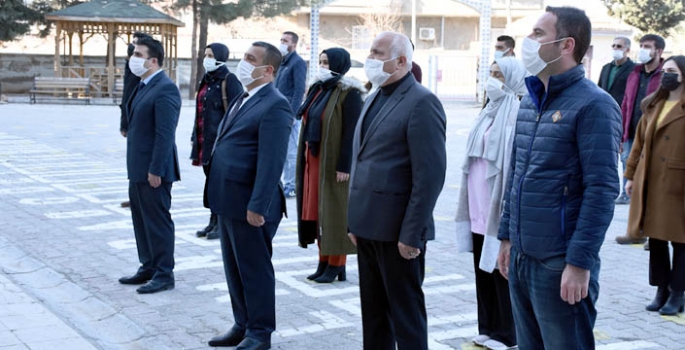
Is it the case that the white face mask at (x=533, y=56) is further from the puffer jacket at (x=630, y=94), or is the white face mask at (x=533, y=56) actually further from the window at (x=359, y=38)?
the window at (x=359, y=38)

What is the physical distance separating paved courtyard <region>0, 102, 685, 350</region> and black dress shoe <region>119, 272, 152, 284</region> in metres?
0.07

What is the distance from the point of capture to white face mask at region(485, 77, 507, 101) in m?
5.28

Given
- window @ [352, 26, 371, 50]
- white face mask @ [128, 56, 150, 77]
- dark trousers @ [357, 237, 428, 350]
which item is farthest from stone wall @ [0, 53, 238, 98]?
dark trousers @ [357, 237, 428, 350]

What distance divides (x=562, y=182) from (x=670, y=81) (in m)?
3.46

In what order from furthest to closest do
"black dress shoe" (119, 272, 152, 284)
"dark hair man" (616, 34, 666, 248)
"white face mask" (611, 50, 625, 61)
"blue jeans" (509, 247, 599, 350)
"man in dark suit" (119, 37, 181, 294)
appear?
"white face mask" (611, 50, 625, 61) → "dark hair man" (616, 34, 666, 248) → "black dress shoe" (119, 272, 152, 284) → "man in dark suit" (119, 37, 181, 294) → "blue jeans" (509, 247, 599, 350)

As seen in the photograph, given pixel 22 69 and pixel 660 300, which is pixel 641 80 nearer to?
pixel 660 300

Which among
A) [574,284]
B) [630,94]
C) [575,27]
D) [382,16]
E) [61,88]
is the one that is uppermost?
[382,16]

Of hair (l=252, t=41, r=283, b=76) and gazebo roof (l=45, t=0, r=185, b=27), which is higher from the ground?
gazebo roof (l=45, t=0, r=185, b=27)

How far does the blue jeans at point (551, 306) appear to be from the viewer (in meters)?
3.59

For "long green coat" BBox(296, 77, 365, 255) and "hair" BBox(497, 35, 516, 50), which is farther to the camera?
"hair" BBox(497, 35, 516, 50)

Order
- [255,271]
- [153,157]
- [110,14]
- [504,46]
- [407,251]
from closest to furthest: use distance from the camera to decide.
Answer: [407,251], [255,271], [153,157], [504,46], [110,14]

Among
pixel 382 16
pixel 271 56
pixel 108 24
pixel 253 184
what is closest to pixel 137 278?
pixel 253 184

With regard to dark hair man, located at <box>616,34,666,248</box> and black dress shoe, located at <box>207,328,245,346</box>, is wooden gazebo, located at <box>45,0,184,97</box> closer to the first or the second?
dark hair man, located at <box>616,34,666,248</box>

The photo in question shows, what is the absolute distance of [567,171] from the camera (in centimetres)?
354
